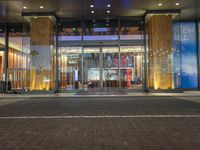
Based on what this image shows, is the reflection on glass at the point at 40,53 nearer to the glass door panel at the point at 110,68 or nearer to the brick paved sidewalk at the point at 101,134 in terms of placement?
the glass door panel at the point at 110,68

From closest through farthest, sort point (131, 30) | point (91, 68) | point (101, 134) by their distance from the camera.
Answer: point (101, 134)
point (91, 68)
point (131, 30)

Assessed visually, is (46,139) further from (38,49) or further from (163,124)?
(38,49)

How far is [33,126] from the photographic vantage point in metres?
5.93

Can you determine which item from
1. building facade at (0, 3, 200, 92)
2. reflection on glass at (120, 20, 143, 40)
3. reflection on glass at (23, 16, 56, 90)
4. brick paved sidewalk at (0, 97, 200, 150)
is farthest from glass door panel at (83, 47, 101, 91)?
brick paved sidewalk at (0, 97, 200, 150)

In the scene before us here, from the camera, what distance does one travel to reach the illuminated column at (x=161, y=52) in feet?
61.1

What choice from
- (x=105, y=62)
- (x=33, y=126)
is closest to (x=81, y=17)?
(x=105, y=62)

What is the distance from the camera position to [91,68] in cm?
2036

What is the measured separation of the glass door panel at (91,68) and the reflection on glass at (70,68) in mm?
396

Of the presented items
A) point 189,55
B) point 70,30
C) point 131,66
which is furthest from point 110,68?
point 189,55

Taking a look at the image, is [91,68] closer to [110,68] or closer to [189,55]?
[110,68]

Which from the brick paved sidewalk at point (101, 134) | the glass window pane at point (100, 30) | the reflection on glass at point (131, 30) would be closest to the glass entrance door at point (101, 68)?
the glass window pane at point (100, 30)

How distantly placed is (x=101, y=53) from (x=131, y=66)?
2.51 meters

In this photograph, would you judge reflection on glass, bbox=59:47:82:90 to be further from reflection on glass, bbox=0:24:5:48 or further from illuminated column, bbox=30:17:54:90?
reflection on glass, bbox=0:24:5:48

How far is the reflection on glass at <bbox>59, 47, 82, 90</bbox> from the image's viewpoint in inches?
794
